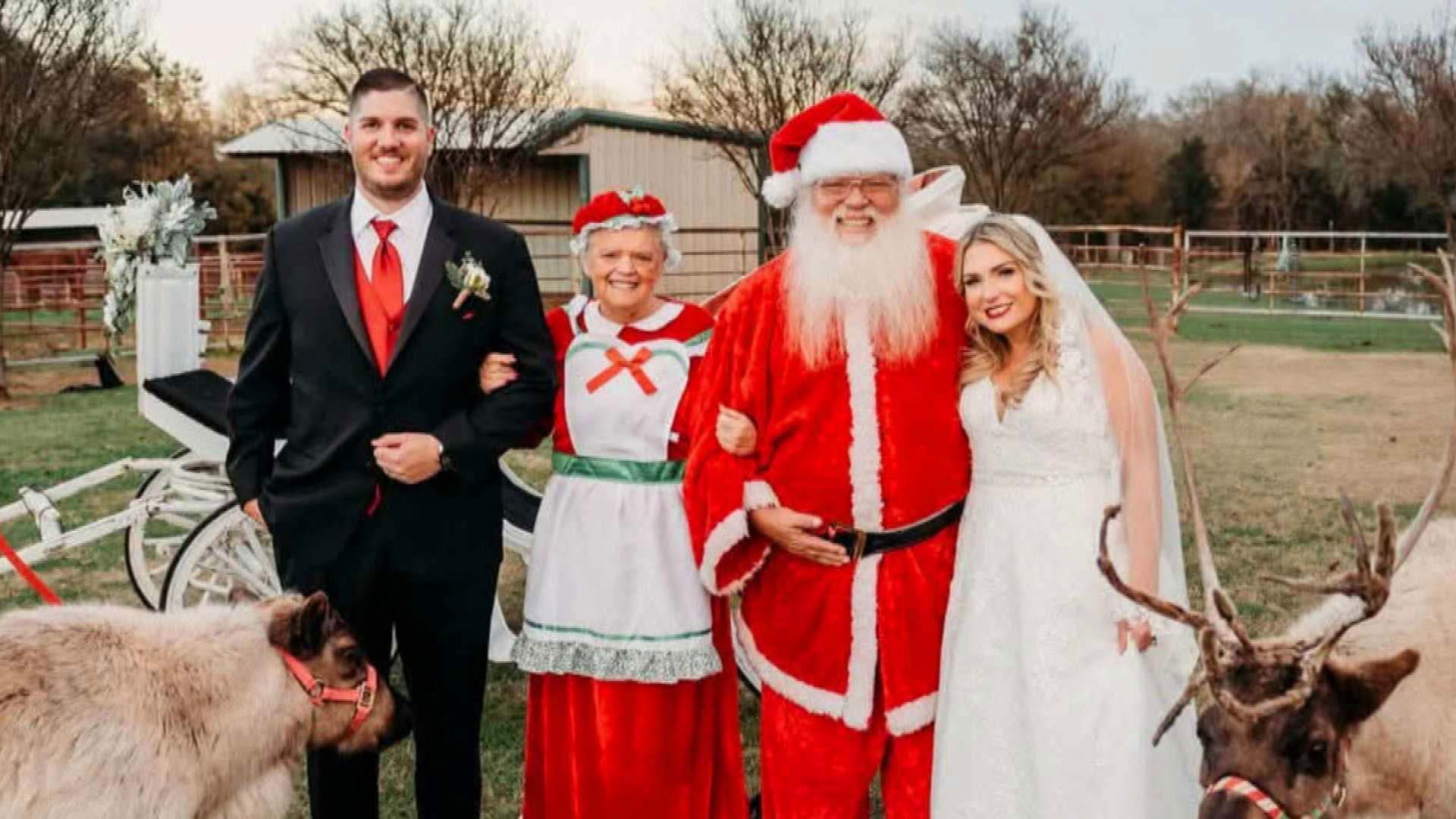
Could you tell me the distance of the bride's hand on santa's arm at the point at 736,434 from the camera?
12.1 ft

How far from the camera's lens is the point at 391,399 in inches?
149

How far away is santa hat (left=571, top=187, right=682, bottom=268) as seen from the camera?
13.9 ft

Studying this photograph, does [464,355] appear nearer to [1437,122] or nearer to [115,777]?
[115,777]

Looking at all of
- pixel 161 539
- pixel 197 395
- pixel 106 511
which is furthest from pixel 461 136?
pixel 197 395

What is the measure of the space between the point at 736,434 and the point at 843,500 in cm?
34

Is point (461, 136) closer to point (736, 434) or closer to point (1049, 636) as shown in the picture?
point (736, 434)

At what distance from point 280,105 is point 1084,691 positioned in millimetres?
23825

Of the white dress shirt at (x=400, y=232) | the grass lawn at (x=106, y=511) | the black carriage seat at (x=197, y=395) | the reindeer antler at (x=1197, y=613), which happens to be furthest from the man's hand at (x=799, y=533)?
A: the black carriage seat at (x=197, y=395)

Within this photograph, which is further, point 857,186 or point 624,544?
point 624,544

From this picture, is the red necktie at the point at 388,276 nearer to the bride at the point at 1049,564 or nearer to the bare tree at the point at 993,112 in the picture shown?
the bride at the point at 1049,564

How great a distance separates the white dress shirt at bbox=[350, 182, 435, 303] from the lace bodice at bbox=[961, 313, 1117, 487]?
5.30 feet

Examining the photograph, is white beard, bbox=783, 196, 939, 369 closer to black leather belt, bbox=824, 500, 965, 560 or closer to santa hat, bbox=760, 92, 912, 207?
santa hat, bbox=760, 92, 912, 207

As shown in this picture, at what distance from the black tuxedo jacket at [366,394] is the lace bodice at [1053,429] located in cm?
129

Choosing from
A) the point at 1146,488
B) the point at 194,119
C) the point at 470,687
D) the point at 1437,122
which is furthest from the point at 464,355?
the point at 194,119
